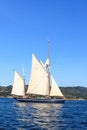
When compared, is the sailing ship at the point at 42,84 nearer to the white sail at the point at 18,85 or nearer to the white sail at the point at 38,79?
the white sail at the point at 38,79

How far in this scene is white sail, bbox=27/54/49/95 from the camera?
157875 mm

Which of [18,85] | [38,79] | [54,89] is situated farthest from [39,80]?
[18,85]

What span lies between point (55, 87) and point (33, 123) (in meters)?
86.6

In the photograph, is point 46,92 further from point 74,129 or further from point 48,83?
point 74,129

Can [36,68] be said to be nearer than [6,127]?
No

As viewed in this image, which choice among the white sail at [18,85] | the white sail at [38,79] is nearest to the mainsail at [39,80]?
the white sail at [38,79]

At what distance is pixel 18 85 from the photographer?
580 feet

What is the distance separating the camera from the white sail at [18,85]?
17625cm

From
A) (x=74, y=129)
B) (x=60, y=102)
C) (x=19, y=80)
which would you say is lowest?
(x=74, y=129)

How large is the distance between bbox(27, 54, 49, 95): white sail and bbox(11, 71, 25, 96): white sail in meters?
18.2

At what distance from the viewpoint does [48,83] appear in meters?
159

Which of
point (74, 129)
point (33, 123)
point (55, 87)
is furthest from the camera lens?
point (55, 87)

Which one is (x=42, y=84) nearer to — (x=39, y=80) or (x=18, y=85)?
(x=39, y=80)

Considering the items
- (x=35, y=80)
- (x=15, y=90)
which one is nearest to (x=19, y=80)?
(x=15, y=90)
